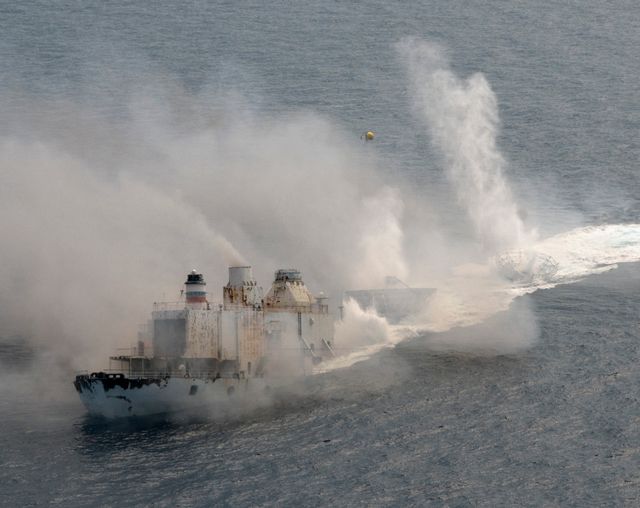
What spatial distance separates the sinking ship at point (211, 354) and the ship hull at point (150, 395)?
0.09 meters

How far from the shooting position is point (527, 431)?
103 meters

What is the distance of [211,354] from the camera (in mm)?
118625

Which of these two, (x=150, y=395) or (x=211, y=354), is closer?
(x=150, y=395)

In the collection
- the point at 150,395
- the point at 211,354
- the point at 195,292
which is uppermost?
the point at 195,292

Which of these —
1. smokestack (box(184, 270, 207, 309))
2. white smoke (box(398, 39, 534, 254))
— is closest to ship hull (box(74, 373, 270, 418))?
smokestack (box(184, 270, 207, 309))

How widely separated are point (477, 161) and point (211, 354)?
7463 centimetres

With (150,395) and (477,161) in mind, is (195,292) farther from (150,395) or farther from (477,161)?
(477,161)

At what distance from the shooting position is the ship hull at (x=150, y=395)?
4409 inches

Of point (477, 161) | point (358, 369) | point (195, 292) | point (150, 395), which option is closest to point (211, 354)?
point (195, 292)

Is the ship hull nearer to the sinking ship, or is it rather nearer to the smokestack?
the sinking ship

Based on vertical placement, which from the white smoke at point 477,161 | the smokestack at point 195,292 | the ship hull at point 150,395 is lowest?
the ship hull at point 150,395

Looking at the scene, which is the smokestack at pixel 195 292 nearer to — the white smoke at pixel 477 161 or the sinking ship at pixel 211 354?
the sinking ship at pixel 211 354

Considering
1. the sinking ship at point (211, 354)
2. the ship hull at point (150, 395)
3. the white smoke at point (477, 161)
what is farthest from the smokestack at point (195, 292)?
the white smoke at point (477, 161)

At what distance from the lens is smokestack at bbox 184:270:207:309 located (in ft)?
398
